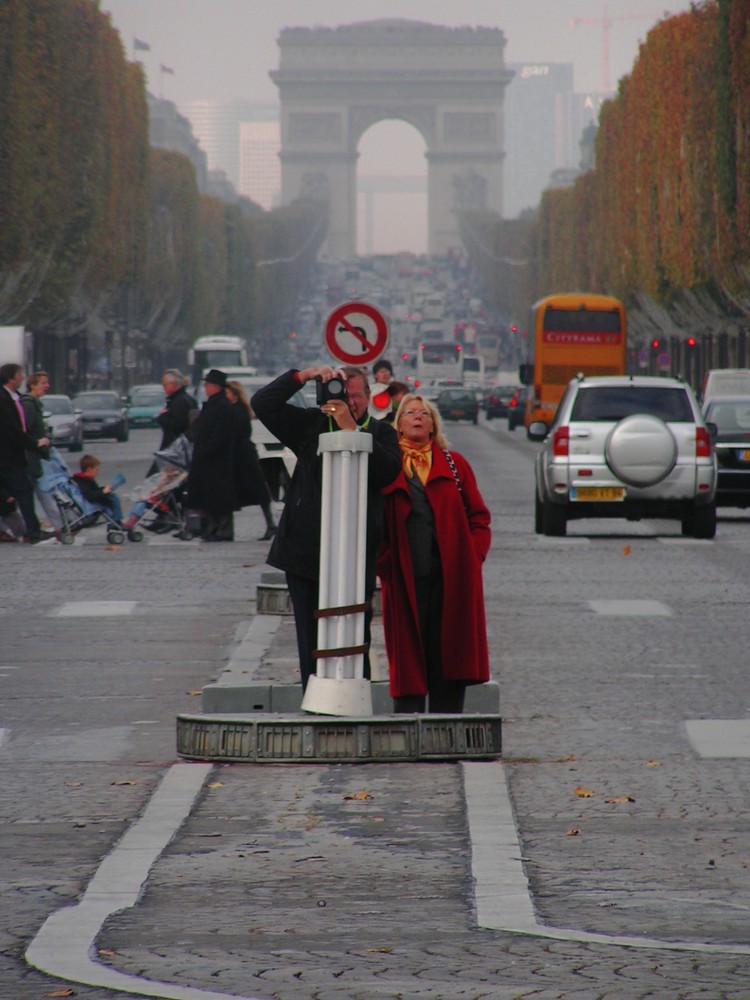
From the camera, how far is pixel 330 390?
9.16 metres

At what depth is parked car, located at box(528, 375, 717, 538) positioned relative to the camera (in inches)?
915

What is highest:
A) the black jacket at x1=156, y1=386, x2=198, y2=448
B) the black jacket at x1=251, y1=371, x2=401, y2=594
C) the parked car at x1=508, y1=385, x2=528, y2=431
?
the black jacket at x1=251, y1=371, x2=401, y2=594

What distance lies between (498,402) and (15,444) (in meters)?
72.0

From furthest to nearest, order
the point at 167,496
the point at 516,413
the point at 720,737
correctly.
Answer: the point at 516,413 < the point at 167,496 < the point at 720,737

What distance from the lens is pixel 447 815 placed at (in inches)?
316

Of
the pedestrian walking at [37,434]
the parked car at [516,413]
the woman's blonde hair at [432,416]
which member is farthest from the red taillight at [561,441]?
the parked car at [516,413]

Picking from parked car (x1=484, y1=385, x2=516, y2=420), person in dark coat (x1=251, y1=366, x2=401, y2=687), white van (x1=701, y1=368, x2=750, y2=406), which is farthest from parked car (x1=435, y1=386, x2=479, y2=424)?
person in dark coat (x1=251, y1=366, x2=401, y2=687)

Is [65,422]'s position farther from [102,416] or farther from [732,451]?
[732,451]

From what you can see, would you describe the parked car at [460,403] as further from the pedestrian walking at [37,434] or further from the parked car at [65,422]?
the pedestrian walking at [37,434]

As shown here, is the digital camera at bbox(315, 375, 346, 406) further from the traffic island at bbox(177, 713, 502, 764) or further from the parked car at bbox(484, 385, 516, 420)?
the parked car at bbox(484, 385, 516, 420)

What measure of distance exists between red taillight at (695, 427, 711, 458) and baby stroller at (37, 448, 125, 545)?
5516 millimetres

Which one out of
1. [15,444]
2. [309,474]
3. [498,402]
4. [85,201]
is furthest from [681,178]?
[309,474]

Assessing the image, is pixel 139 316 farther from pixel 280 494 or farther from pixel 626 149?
pixel 280 494

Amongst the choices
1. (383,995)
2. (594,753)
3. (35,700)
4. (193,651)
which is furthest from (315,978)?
(193,651)
